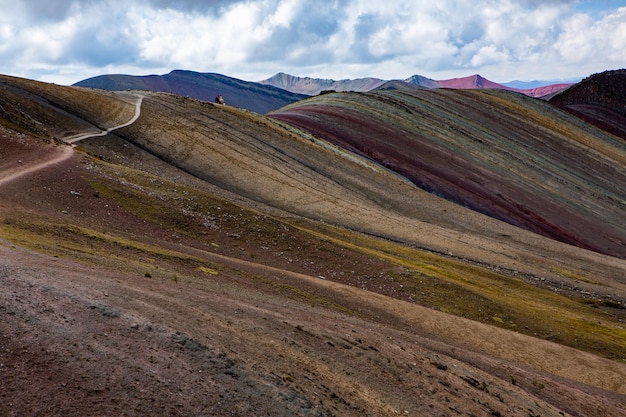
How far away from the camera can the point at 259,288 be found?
3788cm

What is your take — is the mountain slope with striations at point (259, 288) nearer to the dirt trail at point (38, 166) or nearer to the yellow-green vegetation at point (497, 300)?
the yellow-green vegetation at point (497, 300)

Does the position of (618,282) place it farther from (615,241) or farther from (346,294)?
(346,294)

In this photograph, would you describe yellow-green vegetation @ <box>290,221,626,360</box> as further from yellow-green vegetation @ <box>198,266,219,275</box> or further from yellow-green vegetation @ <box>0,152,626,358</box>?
yellow-green vegetation @ <box>198,266,219,275</box>

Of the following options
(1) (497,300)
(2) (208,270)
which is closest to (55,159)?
(2) (208,270)

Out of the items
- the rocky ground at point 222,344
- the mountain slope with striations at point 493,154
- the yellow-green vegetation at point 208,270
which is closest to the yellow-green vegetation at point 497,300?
the rocky ground at point 222,344

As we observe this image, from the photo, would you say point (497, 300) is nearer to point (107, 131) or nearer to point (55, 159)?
point (55, 159)

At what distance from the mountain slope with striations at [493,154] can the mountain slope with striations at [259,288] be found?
46.5ft

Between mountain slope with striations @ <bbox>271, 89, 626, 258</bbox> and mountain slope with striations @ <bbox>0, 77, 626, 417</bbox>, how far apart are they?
14173 mm

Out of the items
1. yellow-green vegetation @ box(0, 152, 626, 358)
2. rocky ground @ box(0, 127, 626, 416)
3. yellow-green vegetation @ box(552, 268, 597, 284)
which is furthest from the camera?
yellow-green vegetation @ box(552, 268, 597, 284)

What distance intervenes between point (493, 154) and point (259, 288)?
97906 mm

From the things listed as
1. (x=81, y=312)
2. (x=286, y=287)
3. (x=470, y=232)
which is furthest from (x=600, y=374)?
(x=470, y=232)

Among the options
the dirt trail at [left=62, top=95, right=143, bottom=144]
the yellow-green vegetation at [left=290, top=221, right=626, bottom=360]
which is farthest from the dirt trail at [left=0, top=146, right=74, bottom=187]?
the yellow-green vegetation at [left=290, top=221, right=626, bottom=360]

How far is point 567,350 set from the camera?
140 ft

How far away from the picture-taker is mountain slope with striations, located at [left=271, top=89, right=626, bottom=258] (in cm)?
9838
